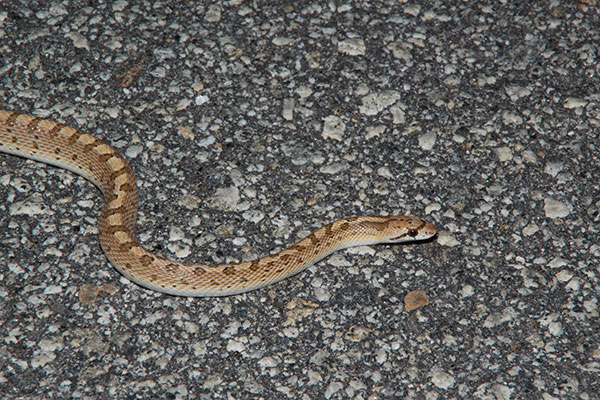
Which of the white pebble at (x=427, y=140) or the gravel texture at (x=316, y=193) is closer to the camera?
the gravel texture at (x=316, y=193)

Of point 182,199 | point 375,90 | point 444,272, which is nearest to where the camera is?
point 444,272

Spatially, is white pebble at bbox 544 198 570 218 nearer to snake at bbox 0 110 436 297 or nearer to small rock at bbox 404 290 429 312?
snake at bbox 0 110 436 297

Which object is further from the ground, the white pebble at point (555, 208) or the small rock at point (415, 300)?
the white pebble at point (555, 208)

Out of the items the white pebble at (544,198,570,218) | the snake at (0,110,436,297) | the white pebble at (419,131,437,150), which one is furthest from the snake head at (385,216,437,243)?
the white pebble at (544,198,570,218)

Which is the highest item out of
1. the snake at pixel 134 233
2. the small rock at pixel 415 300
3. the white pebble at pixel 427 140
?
the white pebble at pixel 427 140

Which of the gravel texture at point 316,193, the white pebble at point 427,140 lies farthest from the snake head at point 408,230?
the white pebble at point 427,140

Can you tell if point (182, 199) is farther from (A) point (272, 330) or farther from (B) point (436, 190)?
(B) point (436, 190)

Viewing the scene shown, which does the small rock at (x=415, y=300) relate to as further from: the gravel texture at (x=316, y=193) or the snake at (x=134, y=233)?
the snake at (x=134, y=233)

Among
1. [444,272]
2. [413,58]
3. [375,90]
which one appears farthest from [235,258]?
[413,58]
